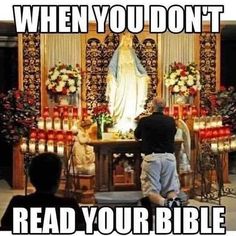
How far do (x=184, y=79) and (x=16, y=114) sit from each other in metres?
2.04

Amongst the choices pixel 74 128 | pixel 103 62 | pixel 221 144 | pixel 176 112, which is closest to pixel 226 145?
pixel 221 144

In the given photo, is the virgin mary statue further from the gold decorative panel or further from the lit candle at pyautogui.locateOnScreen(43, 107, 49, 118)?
the gold decorative panel

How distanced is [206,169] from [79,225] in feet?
14.6

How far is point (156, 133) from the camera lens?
577 cm

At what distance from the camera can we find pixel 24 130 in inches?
319

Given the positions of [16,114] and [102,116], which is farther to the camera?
[16,114]

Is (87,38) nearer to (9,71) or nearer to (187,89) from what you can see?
(187,89)

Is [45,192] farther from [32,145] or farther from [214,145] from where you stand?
[214,145]

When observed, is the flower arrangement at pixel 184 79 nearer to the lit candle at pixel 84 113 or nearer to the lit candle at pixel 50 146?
the lit candle at pixel 84 113

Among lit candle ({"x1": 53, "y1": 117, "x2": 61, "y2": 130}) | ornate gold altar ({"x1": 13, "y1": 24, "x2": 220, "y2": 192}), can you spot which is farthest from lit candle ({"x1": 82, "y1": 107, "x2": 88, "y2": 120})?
lit candle ({"x1": 53, "y1": 117, "x2": 61, "y2": 130})

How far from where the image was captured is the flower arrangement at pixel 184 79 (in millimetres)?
8375

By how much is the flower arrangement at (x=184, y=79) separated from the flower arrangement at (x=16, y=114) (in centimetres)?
170

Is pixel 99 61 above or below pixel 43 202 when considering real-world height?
above

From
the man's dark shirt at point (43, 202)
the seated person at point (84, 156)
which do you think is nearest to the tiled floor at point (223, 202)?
the seated person at point (84, 156)
